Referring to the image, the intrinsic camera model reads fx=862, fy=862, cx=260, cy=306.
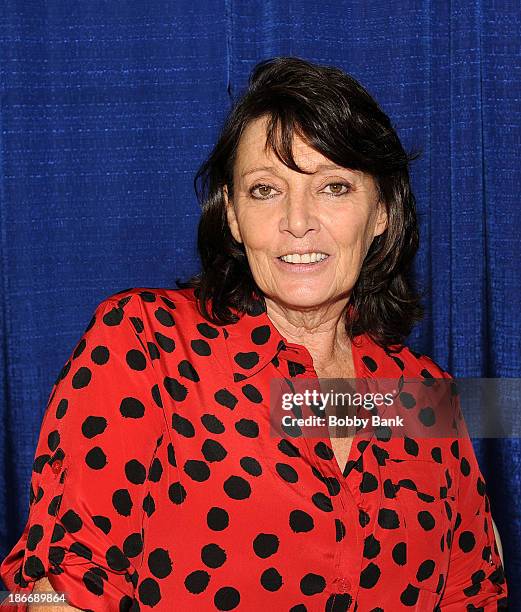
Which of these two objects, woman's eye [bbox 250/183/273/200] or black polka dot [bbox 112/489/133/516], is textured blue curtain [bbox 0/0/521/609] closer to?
woman's eye [bbox 250/183/273/200]

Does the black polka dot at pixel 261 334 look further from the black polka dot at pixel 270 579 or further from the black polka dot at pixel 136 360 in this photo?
the black polka dot at pixel 270 579

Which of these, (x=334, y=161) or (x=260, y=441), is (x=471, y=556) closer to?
(x=260, y=441)

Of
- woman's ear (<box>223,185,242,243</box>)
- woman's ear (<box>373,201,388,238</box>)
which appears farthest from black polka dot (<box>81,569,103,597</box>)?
woman's ear (<box>373,201,388,238</box>)

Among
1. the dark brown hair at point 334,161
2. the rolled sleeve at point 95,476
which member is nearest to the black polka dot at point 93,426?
the rolled sleeve at point 95,476

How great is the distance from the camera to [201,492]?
1245mm

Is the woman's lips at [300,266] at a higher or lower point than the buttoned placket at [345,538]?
higher

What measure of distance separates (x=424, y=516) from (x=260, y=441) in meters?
0.32

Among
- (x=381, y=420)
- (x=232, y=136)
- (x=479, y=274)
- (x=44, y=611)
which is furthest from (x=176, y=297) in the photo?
(x=479, y=274)

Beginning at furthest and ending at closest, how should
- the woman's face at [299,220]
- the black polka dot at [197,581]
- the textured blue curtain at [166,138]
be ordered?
the textured blue curtain at [166,138], the woman's face at [299,220], the black polka dot at [197,581]

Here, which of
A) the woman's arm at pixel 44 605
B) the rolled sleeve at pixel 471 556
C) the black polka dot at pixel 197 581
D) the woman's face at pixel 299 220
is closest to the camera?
the woman's arm at pixel 44 605

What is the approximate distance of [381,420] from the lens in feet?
4.75

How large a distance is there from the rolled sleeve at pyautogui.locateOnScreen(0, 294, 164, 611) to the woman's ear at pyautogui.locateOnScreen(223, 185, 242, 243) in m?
0.30

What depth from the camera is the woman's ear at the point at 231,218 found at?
146 centimetres

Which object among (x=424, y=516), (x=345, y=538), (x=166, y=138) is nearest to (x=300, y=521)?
(x=345, y=538)
